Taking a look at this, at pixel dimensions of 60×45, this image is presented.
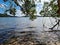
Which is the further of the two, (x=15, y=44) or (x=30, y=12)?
(x=15, y=44)

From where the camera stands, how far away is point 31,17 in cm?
1475

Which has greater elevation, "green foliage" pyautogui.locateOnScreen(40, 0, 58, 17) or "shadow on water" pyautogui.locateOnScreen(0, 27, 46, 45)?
"green foliage" pyautogui.locateOnScreen(40, 0, 58, 17)

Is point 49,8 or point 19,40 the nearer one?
point 49,8

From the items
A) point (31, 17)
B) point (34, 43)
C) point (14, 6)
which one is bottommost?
point (34, 43)

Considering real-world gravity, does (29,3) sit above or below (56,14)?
above

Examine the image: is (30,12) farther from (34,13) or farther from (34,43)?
(34,43)

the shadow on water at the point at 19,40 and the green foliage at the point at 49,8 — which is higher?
the green foliage at the point at 49,8

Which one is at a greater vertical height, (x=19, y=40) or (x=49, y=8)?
(x=49, y=8)

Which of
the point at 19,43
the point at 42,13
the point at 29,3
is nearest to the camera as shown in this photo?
the point at 29,3

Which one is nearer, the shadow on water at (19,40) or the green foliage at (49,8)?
the green foliage at (49,8)

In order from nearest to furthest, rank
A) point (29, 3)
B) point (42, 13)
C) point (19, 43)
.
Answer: point (29, 3), point (42, 13), point (19, 43)

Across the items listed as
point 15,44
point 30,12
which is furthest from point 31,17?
point 15,44

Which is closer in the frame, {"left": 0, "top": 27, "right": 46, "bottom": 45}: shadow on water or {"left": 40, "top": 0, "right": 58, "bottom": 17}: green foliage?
{"left": 40, "top": 0, "right": 58, "bottom": 17}: green foliage

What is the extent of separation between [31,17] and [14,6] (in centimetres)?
164
